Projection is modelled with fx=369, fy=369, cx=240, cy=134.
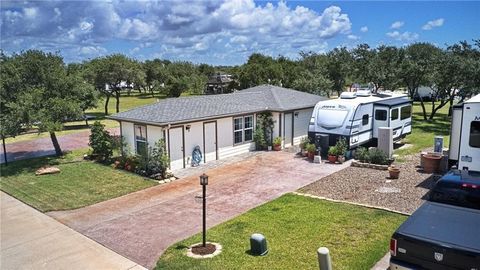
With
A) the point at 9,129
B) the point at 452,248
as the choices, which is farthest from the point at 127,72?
the point at 452,248

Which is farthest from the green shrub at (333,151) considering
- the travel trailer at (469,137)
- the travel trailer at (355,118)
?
the travel trailer at (469,137)

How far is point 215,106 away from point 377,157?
8.40 metres

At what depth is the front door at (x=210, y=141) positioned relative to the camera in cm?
1805

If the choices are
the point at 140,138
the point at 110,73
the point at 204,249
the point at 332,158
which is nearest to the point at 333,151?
the point at 332,158

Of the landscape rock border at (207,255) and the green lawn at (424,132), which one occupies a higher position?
the green lawn at (424,132)

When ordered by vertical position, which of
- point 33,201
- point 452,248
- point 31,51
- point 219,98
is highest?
point 31,51

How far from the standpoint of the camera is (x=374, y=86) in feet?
114

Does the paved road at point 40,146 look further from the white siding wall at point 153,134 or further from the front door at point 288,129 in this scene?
the front door at point 288,129

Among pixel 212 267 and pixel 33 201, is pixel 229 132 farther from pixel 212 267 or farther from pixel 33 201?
pixel 212 267

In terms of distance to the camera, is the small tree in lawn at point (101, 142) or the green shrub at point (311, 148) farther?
the small tree in lawn at point (101, 142)

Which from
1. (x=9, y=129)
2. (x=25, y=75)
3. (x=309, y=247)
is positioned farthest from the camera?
(x=25, y=75)

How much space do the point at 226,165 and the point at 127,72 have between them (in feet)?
85.7

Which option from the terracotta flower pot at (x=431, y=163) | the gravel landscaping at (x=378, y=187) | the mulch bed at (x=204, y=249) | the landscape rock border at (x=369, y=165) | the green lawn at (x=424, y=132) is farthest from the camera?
the green lawn at (x=424, y=132)

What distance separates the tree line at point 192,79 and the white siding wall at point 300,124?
37.5 ft
